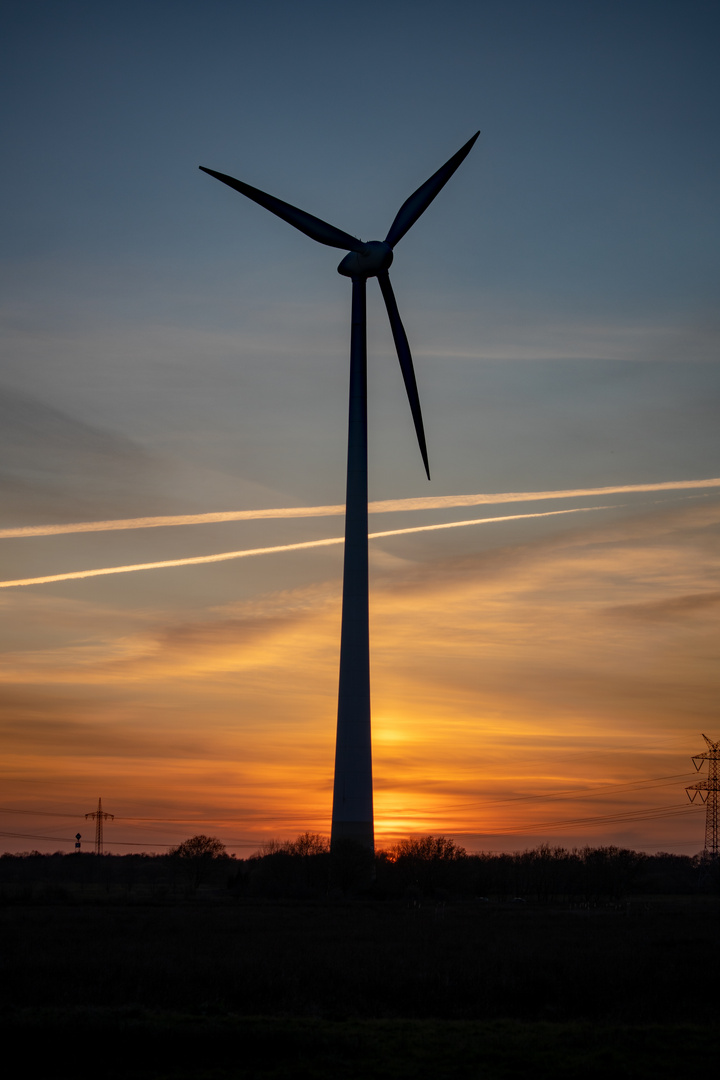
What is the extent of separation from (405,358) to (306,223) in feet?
42.6

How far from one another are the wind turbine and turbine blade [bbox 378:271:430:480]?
7 cm

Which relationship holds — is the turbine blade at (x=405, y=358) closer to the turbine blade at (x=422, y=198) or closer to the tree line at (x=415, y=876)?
the turbine blade at (x=422, y=198)

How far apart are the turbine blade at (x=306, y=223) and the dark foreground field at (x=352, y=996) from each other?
47.0 m

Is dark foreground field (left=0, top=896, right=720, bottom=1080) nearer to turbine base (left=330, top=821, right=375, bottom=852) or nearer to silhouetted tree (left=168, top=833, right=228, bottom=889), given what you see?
turbine base (left=330, top=821, right=375, bottom=852)

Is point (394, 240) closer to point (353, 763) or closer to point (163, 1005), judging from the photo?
point (353, 763)

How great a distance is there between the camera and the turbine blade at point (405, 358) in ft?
236

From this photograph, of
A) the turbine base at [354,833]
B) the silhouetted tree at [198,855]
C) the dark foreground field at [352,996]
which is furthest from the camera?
the silhouetted tree at [198,855]

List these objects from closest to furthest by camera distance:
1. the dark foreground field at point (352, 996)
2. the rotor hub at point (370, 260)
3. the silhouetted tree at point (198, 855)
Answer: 1. the dark foreground field at point (352, 996)
2. the rotor hub at point (370, 260)
3. the silhouetted tree at point (198, 855)

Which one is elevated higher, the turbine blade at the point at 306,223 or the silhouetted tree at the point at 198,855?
the turbine blade at the point at 306,223

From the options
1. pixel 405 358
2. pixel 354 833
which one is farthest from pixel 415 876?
pixel 405 358

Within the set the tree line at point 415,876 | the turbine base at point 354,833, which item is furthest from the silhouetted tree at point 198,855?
the turbine base at point 354,833

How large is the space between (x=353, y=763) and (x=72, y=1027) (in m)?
46.9

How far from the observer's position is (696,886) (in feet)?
378

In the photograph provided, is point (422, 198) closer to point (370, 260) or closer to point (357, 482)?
point (370, 260)
